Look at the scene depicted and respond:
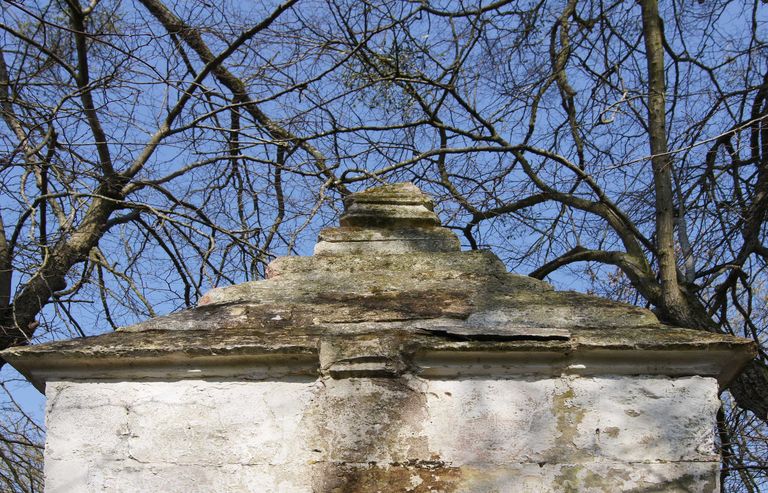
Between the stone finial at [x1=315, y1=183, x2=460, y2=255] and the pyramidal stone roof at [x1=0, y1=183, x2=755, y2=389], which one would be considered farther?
the stone finial at [x1=315, y1=183, x2=460, y2=255]

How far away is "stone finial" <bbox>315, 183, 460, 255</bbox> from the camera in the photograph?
362 cm

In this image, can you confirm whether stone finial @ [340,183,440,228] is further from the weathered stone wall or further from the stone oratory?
the weathered stone wall

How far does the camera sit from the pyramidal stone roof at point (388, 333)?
2836 mm

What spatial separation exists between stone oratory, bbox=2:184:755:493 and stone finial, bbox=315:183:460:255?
1.95ft

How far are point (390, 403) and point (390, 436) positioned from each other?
99 millimetres

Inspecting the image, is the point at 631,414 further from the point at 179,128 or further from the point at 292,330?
the point at 179,128

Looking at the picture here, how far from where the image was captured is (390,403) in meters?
2.80

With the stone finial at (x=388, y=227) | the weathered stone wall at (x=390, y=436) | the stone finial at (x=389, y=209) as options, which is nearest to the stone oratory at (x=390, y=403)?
the weathered stone wall at (x=390, y=436)

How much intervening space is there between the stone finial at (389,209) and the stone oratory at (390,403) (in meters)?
0.79

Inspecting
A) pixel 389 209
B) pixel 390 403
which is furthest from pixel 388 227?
pixel 390 403

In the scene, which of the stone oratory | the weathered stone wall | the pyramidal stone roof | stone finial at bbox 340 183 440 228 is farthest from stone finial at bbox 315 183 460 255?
the weathered stone wall

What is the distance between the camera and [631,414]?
9.09ft

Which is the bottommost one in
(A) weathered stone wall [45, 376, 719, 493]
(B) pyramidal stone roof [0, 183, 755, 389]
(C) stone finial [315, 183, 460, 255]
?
(A) weathered stone wall [45, 376, 719, 493]

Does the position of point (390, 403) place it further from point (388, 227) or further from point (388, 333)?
point (388, 227)
